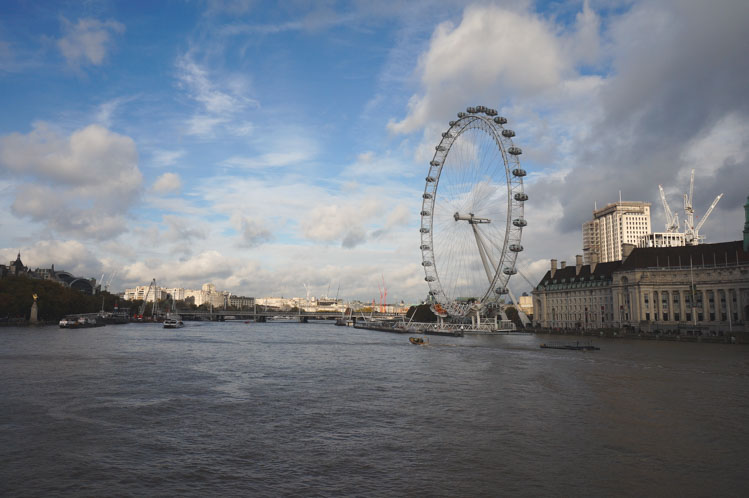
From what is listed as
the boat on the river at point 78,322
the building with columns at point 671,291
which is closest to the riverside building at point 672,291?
the building with columns at point 671,291

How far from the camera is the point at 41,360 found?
4594cm

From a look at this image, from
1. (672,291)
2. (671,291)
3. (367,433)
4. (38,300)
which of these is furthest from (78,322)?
(672,291)

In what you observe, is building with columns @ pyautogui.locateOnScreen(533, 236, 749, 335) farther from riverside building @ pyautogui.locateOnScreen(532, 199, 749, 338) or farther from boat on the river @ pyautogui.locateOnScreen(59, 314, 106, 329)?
boat on the river @ pyautogui.locateOnScreen(59, 314, 106, 329)

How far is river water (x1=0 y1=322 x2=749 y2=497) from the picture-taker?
16.2 meters

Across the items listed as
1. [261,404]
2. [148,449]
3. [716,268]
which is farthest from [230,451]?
[716,268]

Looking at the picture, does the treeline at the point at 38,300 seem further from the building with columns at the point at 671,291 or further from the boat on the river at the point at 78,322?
the building with columns at the point at 671,291

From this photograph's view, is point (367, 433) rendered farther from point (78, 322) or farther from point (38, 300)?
point (38, 300)

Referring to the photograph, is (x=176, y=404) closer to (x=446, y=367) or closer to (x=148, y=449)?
(x=148, y=449)

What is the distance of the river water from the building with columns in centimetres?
6708

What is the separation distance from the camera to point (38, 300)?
374ft

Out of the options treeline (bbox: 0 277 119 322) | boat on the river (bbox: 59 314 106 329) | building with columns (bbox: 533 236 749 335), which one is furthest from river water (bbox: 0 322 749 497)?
treeline (bbox: 0 277 119 322)

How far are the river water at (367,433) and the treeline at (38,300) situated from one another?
249 feet

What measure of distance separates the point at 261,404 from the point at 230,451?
9.37 m

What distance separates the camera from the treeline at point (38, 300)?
106688 millimetres
